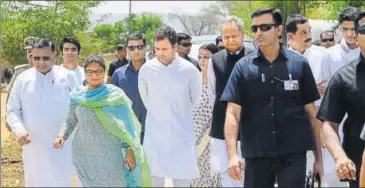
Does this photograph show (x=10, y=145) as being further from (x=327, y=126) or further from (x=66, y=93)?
(x=327, y=126)

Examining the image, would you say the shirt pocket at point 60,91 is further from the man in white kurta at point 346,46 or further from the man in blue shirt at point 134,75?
the man in white kurta at point 346,46

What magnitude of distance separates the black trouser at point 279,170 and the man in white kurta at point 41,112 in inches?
101

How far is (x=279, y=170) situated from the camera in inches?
199

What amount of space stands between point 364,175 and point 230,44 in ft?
11.9

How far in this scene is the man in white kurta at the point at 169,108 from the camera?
7.24 m

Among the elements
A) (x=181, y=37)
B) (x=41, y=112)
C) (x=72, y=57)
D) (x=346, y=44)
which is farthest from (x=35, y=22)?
(x=346, y=44)

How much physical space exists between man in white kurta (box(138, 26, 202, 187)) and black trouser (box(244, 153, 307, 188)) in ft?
7.50

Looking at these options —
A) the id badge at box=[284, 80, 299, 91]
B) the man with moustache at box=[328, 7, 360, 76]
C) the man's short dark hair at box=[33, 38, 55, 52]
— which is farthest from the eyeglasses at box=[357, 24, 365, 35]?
the man's short dark hair at box=[33, 38, 55, 52]

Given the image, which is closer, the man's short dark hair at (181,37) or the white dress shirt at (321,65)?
the white dress shirt at (321,65)

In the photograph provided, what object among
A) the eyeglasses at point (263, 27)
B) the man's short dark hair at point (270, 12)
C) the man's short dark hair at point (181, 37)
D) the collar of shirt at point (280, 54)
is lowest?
the man's short dark hair at point (181, 37)

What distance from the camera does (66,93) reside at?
7.11 metres

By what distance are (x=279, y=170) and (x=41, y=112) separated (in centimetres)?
279

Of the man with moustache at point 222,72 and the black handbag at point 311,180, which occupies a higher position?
the man with moustache at point 222,72

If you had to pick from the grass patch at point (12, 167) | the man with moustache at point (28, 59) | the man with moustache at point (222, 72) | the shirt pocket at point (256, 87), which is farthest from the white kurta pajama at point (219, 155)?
the grass patch at point (12, 167)
